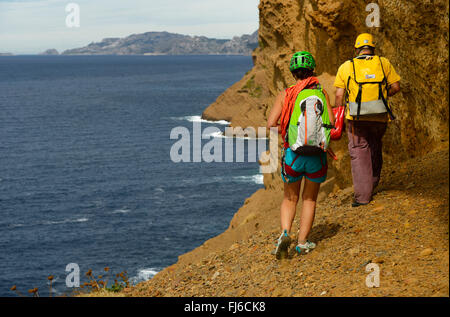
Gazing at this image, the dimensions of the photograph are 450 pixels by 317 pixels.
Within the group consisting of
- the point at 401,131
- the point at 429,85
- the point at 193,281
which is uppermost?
the point at 429,85

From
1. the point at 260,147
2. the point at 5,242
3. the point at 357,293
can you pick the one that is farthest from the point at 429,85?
the point at 260,147

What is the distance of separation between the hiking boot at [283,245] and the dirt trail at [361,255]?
0.33ft

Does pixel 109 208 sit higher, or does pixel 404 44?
pixel 404 44

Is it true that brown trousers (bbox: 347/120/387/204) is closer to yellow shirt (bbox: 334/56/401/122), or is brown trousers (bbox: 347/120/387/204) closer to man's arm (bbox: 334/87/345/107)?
yellow shirt (bbox: 334/56/401/122)

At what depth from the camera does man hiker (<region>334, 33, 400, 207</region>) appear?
7.32 meters

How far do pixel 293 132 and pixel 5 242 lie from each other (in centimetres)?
3773

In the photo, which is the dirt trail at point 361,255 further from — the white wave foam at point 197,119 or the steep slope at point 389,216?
the white wave foam at point 197,119

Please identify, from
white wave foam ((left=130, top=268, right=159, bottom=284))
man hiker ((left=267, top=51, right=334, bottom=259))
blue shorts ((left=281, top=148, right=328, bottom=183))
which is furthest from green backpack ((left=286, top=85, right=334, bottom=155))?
white wave foam ((left=130, top=268, right=159, bottom=284))

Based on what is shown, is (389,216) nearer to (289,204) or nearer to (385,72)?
(289,204)

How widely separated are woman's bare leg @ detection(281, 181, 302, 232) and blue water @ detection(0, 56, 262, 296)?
27.4 metres

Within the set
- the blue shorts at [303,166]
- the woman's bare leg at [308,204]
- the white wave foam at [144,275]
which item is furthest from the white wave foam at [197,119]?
the blue shorts at [303,166]
